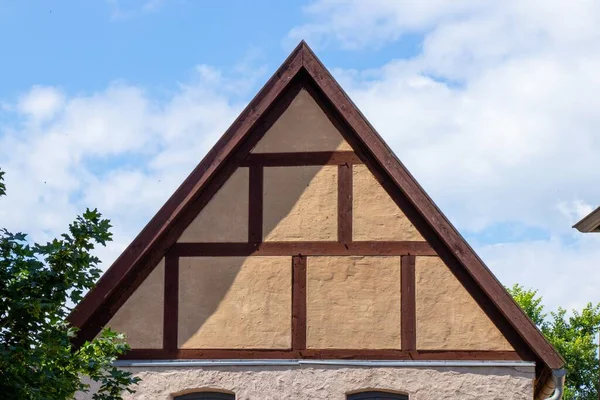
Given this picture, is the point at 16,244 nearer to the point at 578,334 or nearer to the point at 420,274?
the point at 420,274

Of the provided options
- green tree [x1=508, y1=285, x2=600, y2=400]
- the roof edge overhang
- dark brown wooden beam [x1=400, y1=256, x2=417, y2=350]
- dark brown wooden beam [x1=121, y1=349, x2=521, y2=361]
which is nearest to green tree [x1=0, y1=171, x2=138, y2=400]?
dark brown wooden beam [x1=121, y1=349, x2=521, y2=361]

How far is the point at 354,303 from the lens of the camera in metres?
12.6

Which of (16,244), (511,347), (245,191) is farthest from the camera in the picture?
(245,191)

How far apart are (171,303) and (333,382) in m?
2.23

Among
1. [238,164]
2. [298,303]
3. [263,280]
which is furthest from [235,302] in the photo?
[238,164]

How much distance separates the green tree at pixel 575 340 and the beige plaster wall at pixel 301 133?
30.9 metres

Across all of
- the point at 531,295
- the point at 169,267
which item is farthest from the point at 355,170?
the point at 531,295

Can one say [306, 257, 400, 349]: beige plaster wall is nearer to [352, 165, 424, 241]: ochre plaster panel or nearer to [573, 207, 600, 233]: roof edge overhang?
[352, 165, 424, 241]: ochre plaster panel

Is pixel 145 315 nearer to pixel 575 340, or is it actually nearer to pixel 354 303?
pixel 354 303

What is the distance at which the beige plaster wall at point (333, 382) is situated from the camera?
40.3ft

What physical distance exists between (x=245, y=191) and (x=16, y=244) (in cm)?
390

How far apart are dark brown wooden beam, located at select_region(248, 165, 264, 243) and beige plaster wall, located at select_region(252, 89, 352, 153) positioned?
0.32 meters

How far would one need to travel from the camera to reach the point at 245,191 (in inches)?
516

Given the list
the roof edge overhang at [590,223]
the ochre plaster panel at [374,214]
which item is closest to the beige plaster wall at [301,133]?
the ochre plaster panel at [374,214]
